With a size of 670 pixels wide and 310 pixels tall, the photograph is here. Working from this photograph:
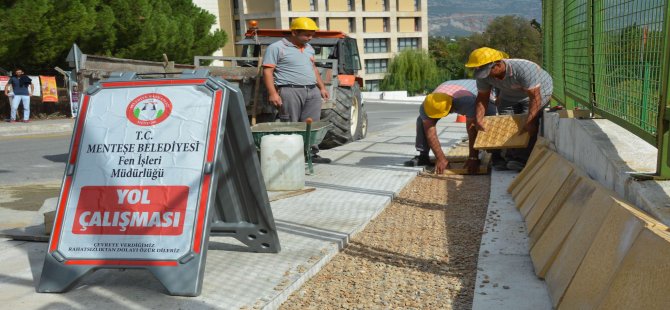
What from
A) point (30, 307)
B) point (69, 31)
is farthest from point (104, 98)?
point (69, 31)

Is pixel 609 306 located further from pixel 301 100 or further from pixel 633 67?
pixel 301 100

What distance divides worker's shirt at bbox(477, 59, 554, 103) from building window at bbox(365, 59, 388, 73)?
3059 inches

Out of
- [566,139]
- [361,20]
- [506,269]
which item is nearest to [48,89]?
[566,139]

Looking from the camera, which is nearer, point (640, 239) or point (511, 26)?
point (640, 239)

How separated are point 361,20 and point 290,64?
74.8 meters

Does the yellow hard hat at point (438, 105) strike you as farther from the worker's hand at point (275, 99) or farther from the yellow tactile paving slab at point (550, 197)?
the yellow tactile paving slab at point (550, 197)

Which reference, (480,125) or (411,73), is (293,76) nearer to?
(480,125)

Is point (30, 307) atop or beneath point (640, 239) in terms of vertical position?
beneath

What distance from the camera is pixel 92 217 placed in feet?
13.1

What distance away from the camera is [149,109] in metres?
4.20

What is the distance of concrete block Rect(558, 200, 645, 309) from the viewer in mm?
2707

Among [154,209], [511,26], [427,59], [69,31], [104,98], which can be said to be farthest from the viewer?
[511,26]

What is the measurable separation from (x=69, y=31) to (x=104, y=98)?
22481 mm

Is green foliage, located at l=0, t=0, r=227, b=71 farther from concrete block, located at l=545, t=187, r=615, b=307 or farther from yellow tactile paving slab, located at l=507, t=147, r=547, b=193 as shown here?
concrete block, located at l=545, t=187, r=615, b=307
